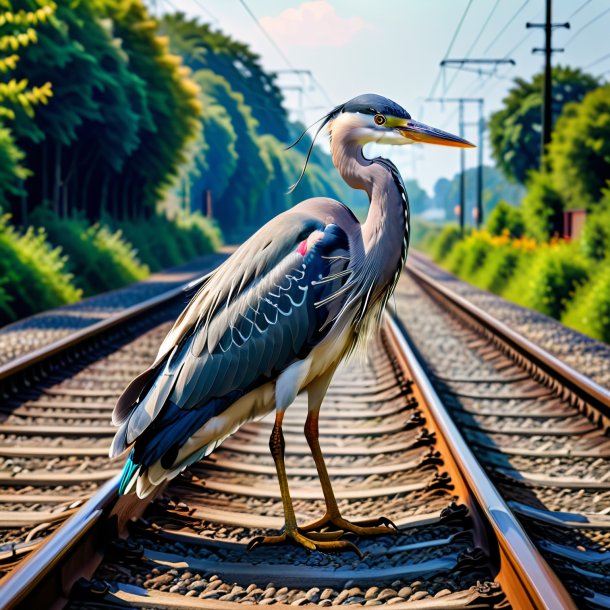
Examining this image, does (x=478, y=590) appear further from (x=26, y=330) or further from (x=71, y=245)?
(x=71, y=245)

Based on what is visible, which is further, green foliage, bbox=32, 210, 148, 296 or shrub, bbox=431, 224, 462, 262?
shrub, bbox=431, 224, 462, 262

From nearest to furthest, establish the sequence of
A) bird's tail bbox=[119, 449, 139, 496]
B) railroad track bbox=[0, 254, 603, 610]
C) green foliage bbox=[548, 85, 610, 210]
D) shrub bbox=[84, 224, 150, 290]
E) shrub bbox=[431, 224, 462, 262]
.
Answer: railroad track bbox=[0, 254, 603, 610]
bird's tail bbox=[119, 449, 139, 496]
shrub bbox=[84, 224, 150, 290]
green foliage bbox=[548, 85, 610, 210]
shrub bbox=[431, 224, 462, 262]

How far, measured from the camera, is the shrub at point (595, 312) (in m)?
10.7

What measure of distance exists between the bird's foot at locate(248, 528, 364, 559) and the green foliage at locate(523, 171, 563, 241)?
1839 cm

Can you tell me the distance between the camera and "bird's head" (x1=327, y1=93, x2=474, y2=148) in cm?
292

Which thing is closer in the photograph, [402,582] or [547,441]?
[402,582]

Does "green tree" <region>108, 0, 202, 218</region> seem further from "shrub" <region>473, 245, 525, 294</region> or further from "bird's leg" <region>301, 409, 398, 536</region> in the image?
"bird's leg" <region>301, 409, 398, 536</region>

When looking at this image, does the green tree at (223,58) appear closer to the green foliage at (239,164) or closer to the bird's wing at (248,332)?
the green foliage at (239,164)

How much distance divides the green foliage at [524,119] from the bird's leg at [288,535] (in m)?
40.8

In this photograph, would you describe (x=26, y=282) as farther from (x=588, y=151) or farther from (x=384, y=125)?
(x=588, y=151)

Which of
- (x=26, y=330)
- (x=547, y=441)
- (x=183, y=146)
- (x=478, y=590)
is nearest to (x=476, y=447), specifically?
(x=547, y=441)

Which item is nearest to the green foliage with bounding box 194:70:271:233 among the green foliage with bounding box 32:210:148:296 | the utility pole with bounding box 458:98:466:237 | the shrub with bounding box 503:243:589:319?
the utility pole with bounding box 458:98:466:237

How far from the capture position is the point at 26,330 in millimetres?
10492

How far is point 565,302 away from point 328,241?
10.9 meters
